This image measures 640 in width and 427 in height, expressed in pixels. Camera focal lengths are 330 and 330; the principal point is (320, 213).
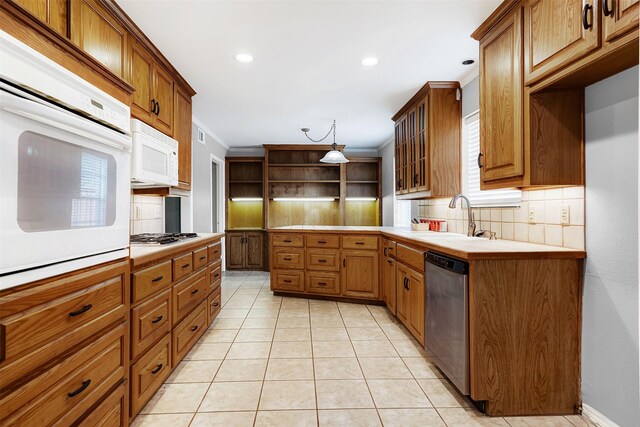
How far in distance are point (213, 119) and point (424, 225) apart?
3273 millimetres

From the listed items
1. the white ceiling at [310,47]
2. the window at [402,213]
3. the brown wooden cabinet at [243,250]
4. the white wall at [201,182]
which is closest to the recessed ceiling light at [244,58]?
the white ceiling at [310,47]

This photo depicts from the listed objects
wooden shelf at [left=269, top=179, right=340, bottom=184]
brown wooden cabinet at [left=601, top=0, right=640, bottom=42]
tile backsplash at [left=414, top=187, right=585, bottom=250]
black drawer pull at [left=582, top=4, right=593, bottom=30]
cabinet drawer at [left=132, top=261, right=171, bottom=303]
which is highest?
black drawer pull at [left=582, top=4, right=593, bottom=30]

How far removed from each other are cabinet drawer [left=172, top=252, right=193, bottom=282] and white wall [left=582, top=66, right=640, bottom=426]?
2.54m

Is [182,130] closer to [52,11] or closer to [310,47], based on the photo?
[310,47]

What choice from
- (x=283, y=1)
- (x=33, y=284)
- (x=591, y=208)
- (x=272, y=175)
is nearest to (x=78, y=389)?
(x=33, y=284)

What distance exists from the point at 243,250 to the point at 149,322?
457cm

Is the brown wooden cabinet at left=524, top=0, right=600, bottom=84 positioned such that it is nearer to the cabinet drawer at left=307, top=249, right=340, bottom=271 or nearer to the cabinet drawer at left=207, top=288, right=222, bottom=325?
the cabinet drawer at left=307, top=249, right=340, bottom=271

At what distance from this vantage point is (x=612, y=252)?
171 cm

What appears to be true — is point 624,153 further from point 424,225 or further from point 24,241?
point 24,241

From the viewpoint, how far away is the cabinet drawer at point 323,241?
419 cm

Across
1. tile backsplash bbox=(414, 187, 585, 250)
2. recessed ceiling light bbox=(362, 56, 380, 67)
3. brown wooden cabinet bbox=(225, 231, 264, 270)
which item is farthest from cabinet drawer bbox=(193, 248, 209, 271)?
brown wooden cabinet bbox=(225, 231, 264, 270)

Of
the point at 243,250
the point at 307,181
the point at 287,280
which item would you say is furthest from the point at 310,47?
the point at 243,250

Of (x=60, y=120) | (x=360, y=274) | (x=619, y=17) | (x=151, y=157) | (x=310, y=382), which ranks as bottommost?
(x=310, y=382)

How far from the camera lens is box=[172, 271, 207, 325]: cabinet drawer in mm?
2314
